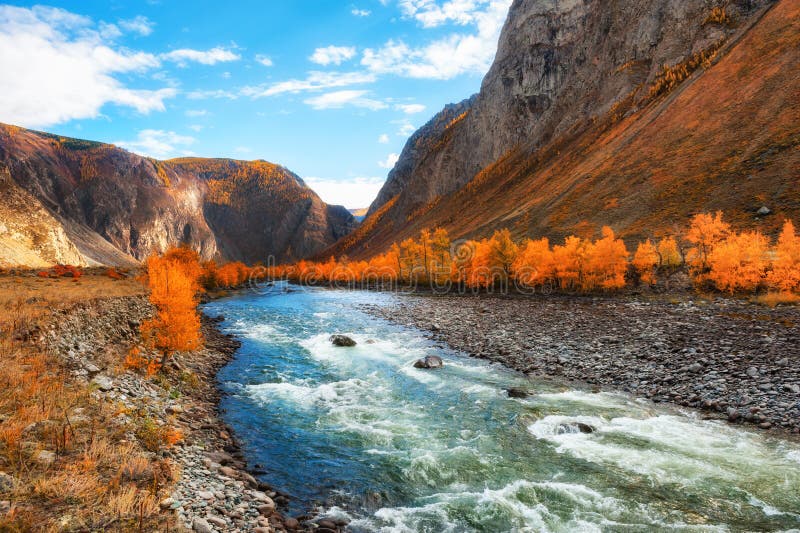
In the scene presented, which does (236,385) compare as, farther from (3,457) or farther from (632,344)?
(632,344)

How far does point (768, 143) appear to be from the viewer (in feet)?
248

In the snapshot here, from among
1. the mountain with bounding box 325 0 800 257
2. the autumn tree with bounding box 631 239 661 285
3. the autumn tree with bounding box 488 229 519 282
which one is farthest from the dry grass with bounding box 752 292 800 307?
the autumn tree with bounding box 488 229 519 282

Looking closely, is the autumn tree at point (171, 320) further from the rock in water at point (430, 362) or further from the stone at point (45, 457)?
the rock in water at point (430, 362)

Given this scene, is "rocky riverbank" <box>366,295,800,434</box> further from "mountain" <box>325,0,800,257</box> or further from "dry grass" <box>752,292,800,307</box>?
"mountain" <box>325,0,800,257</box>

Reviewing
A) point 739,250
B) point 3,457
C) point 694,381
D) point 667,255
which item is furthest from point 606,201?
point 3,457

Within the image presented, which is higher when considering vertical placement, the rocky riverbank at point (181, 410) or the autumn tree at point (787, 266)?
the autumn tree at point (787, 266)

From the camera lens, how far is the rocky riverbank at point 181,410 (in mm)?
10758

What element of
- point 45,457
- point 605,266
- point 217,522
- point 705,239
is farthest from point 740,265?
point 45,457

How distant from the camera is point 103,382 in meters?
16.7

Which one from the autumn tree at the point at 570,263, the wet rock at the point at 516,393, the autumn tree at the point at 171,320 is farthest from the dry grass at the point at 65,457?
the autumn tree at the point at 570,263

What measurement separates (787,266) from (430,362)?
4028 cm

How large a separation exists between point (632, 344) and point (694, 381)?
24.8 ft

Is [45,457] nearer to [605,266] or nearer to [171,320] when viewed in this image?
[171,320]

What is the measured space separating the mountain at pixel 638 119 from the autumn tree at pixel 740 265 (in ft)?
62.0
